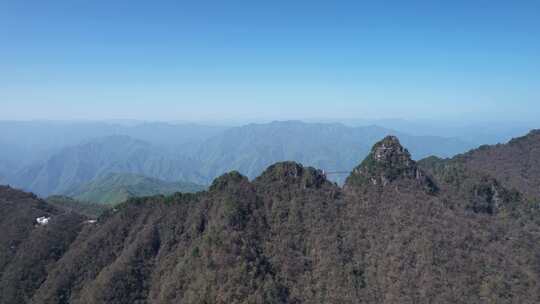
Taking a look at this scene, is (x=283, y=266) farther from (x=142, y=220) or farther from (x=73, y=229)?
(x=73, y=229)

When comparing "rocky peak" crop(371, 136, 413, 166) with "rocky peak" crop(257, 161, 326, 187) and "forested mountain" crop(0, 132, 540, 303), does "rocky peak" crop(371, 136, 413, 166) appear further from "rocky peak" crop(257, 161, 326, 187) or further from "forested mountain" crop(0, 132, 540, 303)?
"rocky peak" crop(257, 161, 326, 187)

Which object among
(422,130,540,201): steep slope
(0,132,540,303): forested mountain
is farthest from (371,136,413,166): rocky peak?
(422,130,540,201): steep slope

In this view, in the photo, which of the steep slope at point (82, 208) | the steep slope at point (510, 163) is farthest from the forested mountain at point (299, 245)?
the steep slope at point (82, 208)

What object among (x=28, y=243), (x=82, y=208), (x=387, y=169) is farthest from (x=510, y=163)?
(x=82, y=208)

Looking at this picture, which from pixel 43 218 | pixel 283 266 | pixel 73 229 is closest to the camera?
pixel 283 266

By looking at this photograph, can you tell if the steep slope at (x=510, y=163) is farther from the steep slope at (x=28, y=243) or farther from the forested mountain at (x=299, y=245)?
the steep slope at (x=28, y=243)

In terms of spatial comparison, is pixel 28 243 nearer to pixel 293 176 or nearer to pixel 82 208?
pixel 293 176

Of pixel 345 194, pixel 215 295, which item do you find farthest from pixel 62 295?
pixel 345 194
